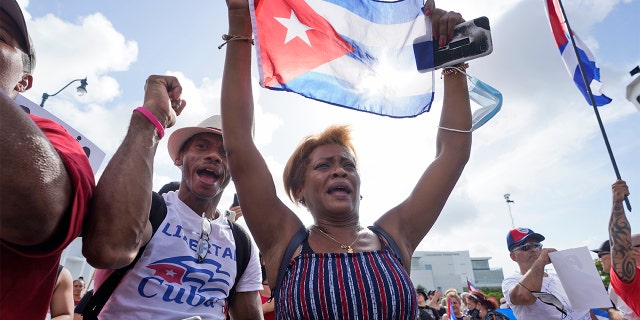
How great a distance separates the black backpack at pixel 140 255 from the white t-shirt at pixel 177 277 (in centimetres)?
3

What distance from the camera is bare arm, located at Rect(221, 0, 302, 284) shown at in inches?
80.8

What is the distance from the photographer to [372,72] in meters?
2.97

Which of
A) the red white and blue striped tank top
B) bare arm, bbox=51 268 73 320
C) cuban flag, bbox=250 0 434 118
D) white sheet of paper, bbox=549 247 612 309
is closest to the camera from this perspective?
the red white and blue striped tank top

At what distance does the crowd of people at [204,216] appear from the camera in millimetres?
905

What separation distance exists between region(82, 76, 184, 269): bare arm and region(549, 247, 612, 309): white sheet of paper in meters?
4.53

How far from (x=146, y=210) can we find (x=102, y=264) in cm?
18

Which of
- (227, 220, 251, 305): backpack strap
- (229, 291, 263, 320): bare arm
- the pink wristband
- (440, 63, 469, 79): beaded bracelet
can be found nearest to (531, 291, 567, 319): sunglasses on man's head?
(440, 63, 469, 79): beaded bracelet

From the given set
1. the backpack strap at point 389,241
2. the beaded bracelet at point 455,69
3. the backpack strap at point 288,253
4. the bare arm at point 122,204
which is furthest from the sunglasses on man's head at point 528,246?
the bare arm at point 122,204

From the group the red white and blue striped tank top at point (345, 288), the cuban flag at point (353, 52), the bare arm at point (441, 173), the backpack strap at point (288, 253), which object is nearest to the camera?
the red white and blue striped tank top at point (345, 288)

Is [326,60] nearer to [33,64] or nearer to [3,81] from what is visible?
[33,64]

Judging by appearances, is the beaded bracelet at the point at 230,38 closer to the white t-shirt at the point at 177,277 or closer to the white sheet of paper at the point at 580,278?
the white t-shirt at the point at 177,277

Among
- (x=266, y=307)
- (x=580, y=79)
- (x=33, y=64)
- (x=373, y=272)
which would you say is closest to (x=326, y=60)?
(x=373, y=272)

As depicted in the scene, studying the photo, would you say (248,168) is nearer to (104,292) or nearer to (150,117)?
(150,117)

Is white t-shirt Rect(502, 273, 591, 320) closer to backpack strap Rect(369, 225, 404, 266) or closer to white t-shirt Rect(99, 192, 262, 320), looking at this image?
backpack strap Rect(369, 225, 404, 266)
